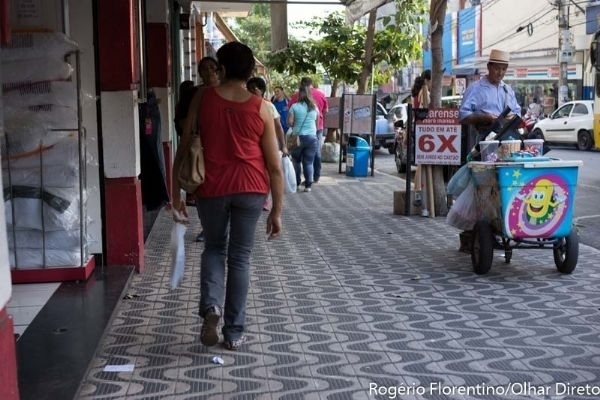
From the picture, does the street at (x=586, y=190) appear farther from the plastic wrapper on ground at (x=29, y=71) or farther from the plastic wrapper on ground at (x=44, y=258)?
the plastic wrapper on ground at (x=29, y=71)

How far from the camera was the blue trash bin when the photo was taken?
16.3 metres

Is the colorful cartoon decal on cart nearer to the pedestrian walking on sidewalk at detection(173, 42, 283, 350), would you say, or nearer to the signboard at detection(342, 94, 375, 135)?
the pedestrian walking on sidewalk at detection(173, 42, 283, 350)

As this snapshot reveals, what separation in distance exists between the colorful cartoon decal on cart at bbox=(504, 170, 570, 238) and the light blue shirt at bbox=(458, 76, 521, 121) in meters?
1.34

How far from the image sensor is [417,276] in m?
7.14

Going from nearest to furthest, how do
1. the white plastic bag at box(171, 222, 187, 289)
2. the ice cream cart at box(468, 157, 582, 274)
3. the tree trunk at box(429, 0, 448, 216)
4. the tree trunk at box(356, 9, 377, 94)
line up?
the white plastic bag at box(171, 222, 187, 289)
the ice cream cart at box(468, 157, 582, 274)
the tree trunk at box(429, 0, 448, 216)
the tree trunk at box(356, 9, 377, 94)

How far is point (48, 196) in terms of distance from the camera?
20.7ft

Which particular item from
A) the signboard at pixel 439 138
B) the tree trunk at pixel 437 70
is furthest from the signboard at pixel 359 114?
the signboard at pixel 439 138

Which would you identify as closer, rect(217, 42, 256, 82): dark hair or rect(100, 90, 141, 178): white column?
rect(217, 42, 256, 82): dark hair

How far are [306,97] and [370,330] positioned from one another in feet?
28.9

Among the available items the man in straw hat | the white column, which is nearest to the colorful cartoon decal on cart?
the man in straw hat

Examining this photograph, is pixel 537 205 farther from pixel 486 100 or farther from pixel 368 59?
pixel 368 59

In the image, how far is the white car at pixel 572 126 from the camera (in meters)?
25.5

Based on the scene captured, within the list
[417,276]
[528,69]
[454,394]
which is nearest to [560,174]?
[417,276]

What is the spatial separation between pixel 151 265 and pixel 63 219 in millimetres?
1356
